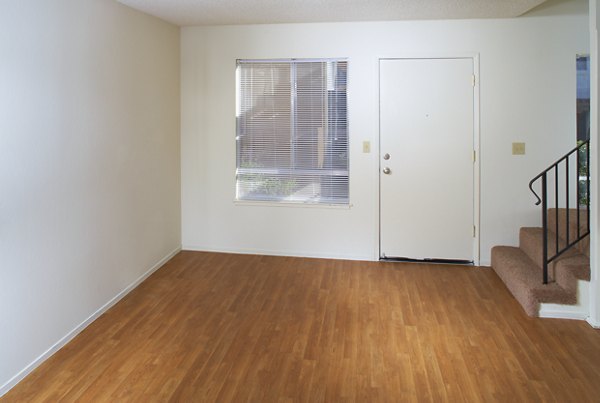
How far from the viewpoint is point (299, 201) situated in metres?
4.79

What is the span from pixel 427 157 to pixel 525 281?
4.95 ft

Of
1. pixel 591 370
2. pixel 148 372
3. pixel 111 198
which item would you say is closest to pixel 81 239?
pixel 111 198

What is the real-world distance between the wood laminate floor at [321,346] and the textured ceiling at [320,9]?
235cm

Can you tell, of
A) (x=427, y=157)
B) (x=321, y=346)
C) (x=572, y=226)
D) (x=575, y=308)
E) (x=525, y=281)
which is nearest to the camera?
(x=321, y=346)

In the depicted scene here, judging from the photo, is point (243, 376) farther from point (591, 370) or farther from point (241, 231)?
point (241, 231)

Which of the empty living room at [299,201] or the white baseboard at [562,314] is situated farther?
the white baseboard at [562,314]

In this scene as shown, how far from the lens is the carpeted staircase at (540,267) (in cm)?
329

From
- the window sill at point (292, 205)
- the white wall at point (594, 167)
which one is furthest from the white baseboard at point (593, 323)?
the window sill at point (292, 205)

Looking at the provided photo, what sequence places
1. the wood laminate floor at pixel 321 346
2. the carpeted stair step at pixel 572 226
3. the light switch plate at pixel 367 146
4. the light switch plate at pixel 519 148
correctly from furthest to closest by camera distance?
the light switch plate at pixel 367 146 < the light switch plate at pixel 519 148 < the carpeted stair step at pixel 572 226 < the wood laminate floor at pixel 321 346

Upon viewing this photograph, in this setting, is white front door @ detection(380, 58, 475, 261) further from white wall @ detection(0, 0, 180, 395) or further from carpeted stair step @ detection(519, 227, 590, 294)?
white wall @ detection(0, 0, 180, 395)

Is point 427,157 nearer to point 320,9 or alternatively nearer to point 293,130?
point 293,130

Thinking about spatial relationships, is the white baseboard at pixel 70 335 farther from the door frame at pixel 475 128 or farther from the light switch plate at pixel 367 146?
the door frame at pixel 475 128

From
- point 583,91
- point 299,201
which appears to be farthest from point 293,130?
point 583,91

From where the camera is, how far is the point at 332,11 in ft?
13.2
